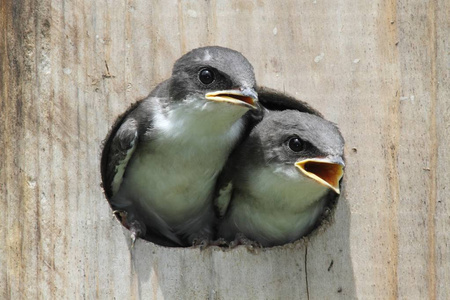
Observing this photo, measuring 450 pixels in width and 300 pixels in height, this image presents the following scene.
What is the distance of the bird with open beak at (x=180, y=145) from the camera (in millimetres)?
3600

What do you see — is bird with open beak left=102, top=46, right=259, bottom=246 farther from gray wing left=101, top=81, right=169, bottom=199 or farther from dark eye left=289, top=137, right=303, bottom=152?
dark eye left=289, top=137, right=303, bottom=152

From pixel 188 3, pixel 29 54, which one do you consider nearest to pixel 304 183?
pixel 188 3

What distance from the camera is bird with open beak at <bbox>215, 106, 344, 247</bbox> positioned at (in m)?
3.61

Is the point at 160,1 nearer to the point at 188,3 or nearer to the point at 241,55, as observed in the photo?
the point at 188,3

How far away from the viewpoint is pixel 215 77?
11.9ft

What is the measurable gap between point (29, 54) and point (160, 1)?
604 millimetres

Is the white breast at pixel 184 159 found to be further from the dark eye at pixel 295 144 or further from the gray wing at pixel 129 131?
the dark eye at pixel 295 144

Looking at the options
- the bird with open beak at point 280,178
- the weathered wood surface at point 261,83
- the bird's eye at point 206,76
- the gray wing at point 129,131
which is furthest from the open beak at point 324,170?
the gray wing at point 129,131

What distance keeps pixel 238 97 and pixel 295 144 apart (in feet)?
1.15

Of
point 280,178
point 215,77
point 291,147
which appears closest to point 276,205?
point 280,178

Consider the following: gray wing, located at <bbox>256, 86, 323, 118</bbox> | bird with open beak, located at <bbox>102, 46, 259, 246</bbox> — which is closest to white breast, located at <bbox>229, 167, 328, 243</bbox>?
bird with open beak, located at <bbox>102, 46, 259, 246</bbox>

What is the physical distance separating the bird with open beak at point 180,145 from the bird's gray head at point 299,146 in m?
0.12

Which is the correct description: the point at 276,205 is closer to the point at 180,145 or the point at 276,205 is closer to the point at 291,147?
the point at 291,147

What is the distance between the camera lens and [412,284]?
140 inches
